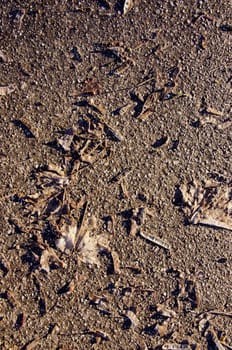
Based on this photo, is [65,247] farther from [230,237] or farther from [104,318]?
[230,237]

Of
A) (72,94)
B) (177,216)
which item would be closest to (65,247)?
(177,216)

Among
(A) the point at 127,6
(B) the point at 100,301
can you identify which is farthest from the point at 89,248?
(A) the point at 127,6

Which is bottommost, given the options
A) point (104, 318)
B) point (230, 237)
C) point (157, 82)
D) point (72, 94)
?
point (104, 318)

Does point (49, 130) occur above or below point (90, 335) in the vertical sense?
above

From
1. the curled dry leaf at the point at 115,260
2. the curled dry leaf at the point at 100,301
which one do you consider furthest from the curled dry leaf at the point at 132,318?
the curled dry leaf at the point at 115,260

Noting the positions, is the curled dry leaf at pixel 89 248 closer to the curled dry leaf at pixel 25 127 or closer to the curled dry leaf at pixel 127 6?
the curled dry leaf at pixel 25 127

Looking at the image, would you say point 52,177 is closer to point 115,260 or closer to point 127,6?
point 115,260

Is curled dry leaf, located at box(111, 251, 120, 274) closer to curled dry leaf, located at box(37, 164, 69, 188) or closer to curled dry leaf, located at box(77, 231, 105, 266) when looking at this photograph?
curled dry leaf, located at box(77, 231, 105, 266)
